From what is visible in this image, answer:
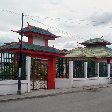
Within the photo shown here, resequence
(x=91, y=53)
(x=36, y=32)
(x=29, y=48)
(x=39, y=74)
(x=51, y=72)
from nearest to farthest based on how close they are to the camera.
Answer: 1. (x=29, y=48)
2. (x=51, y=72)
3. (x=39, y=74)
4. (x=36, y=32)
5. (x=91, y=53)

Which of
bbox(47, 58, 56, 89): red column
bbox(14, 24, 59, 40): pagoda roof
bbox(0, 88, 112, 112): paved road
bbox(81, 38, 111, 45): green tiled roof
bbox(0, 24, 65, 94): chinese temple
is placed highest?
bbox(81, 38, 111, 45): green tiled roof

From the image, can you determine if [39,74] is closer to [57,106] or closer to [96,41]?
[57,106]

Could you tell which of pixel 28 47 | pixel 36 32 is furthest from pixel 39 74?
pixel 28 47

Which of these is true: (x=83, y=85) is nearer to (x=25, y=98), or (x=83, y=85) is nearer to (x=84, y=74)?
(x=84, y=74)

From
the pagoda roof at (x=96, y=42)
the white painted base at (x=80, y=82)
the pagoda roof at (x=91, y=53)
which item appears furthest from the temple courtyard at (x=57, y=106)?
the pagoda roof at (x=96, y=42)

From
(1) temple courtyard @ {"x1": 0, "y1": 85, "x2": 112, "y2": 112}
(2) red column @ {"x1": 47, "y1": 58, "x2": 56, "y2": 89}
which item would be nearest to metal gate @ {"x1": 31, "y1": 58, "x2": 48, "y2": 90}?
(2) red column @ {"x1": 47, "y1": 58, "x2": 56, "y2": 89}

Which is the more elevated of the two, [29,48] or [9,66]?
[29,48]

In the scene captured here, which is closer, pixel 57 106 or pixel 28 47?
pixel 57 106

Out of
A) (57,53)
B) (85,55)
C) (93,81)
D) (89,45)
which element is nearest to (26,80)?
(57,53)

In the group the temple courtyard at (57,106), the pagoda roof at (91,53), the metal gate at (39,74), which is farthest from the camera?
the pagoda roof at (91,53)

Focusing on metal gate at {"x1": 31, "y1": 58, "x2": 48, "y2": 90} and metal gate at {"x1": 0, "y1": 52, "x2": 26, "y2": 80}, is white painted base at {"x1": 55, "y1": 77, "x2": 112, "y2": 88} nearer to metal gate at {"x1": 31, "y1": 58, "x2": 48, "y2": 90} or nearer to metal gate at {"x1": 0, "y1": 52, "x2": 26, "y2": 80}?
metal gate at {"x1": 31, "y1": 58, "x2": 48, "y2": 90}

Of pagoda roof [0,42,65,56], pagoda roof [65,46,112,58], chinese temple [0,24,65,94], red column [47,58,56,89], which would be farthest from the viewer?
pagoda roof [65,46,112,58]

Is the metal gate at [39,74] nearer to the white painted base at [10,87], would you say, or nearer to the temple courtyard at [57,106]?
the white painted base at [10,87]

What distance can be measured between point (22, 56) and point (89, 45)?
26.4m
